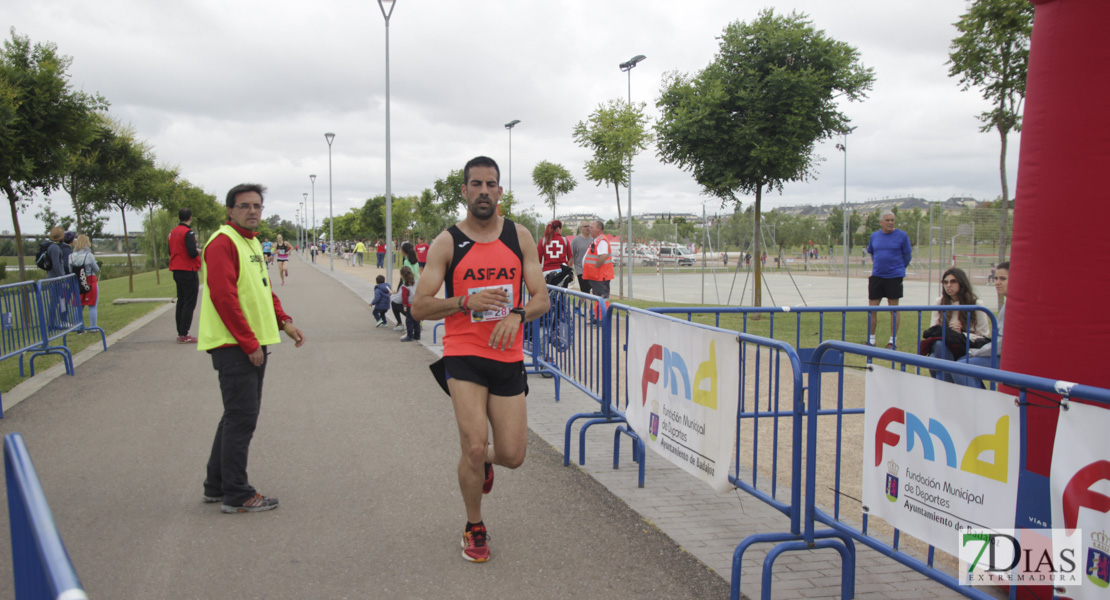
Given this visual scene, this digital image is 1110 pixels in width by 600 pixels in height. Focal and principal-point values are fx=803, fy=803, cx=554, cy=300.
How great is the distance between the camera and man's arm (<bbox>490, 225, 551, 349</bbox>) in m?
3.96

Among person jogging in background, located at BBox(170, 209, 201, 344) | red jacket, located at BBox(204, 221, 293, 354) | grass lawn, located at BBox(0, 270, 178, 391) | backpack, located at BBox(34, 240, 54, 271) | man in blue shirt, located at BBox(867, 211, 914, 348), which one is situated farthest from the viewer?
backpack, located at BBox(34, 240, 54, 271)

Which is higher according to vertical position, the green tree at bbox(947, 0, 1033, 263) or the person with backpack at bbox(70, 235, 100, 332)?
the green tree at bbox(947, 0, 1033, 263)

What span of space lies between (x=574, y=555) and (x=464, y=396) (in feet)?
3.37

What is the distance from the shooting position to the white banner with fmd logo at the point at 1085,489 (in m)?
2.40

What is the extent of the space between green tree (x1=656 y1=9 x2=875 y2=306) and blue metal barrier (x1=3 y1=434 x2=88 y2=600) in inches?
512

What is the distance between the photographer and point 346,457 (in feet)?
19.7

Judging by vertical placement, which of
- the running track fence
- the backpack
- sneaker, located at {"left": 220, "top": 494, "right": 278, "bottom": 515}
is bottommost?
sneaker, located at {"left": 220, "top": 494, "right": 278, "bottom": 515}

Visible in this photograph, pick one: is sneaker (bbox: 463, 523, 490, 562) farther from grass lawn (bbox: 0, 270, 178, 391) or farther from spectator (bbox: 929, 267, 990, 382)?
grass lawn (bbox: 0, 270, 178, 391)

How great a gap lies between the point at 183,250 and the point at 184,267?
28 centimetres

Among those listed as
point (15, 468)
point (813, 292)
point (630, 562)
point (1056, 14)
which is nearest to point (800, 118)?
point (1056, 14)

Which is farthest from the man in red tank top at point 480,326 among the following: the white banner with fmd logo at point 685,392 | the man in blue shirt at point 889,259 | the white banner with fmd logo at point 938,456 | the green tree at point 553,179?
the green tree at point 553,179

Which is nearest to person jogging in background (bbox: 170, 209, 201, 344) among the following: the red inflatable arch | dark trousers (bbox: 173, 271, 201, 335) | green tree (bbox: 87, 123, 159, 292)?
dark trousers (bbox: 173, 271, 201, 335)

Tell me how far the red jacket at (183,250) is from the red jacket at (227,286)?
787 cm

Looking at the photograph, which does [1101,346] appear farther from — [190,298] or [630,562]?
[190,298]
